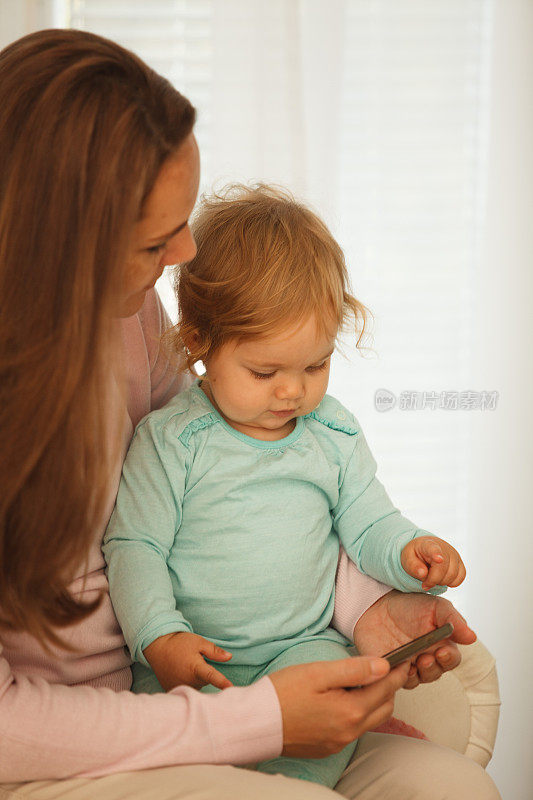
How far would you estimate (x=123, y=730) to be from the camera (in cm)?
90

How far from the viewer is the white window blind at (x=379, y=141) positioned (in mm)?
2074

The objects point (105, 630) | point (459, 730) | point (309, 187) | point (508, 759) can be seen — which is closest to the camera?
point (105, 630)

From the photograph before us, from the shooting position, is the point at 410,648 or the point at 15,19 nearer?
the point at 410,648

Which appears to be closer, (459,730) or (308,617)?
(308,617)

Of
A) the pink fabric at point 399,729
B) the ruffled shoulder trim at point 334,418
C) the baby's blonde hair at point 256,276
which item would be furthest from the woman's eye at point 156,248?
the pink fabric at point 399,729

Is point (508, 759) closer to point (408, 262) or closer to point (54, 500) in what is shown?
point (408, 262)

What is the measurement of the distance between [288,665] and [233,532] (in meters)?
0.19

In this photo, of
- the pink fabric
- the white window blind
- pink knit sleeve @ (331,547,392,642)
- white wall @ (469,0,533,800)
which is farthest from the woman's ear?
white wall @ (469,0,533,800)

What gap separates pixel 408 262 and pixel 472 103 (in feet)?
1.43

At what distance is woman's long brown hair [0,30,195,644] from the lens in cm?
84

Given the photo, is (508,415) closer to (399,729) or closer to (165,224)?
(399,729)

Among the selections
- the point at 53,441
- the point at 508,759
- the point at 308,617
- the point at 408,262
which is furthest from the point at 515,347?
the point at 53,441

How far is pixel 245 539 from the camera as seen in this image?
116 cm

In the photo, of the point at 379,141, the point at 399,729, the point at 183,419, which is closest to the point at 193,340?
the point at 183,419
